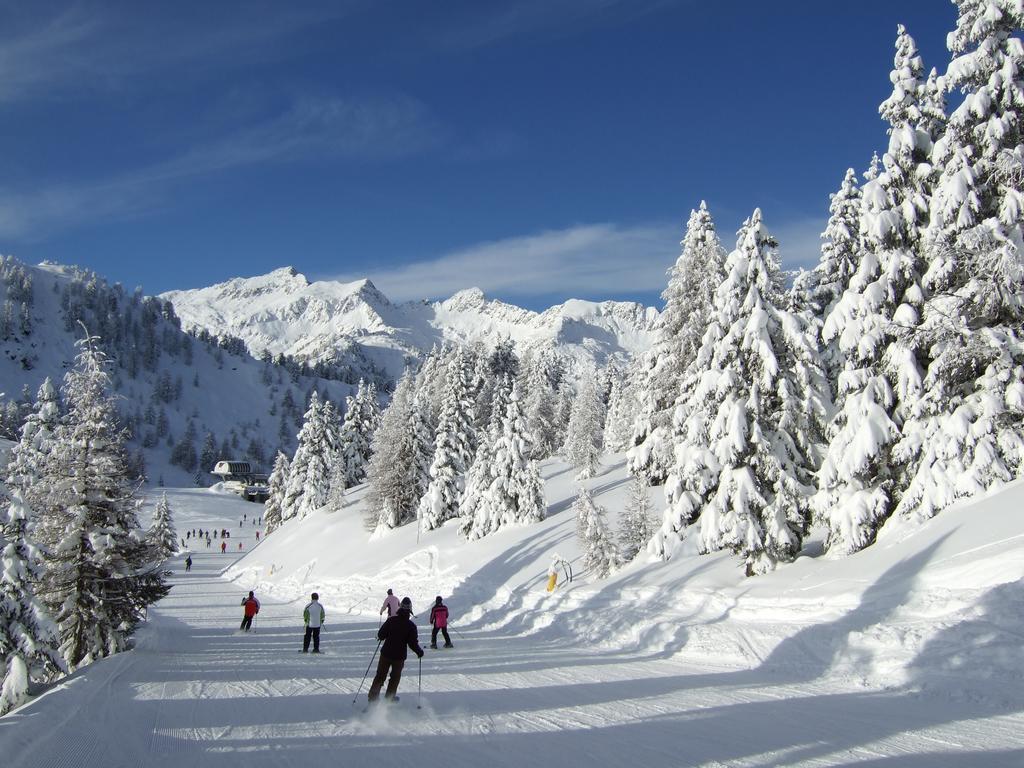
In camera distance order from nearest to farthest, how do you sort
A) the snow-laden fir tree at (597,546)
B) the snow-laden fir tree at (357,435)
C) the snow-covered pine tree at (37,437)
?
the snow-covered pine tree at (37,437)
the snow-laden fir tree at (597,546)
the snow-laden fir tree at (357,435)

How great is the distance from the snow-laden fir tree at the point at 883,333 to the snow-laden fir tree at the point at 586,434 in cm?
3308

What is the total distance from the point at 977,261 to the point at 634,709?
13069mm

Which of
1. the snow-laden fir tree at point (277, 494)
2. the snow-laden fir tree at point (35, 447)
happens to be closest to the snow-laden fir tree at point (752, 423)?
the snow-laden fir tree at point (35, 447)

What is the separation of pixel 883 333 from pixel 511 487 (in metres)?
25.2

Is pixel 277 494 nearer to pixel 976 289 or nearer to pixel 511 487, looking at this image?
pixel 511 487

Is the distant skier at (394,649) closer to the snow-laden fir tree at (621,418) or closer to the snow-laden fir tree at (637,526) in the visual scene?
the snow-laden fir tree at (637,526)

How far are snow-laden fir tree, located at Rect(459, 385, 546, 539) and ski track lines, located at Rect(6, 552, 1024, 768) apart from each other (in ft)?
77.0

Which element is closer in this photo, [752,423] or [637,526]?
[752,423]

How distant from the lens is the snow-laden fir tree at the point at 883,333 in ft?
56.0

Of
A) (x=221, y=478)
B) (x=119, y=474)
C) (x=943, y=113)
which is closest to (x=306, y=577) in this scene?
(x=119, y=474)

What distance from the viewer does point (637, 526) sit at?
88.5 ft

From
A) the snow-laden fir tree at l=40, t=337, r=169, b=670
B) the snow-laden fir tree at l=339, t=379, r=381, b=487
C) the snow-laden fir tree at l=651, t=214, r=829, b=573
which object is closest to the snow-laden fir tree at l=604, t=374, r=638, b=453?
the snow-laden fir tree at l=339, t=379, r=381, b=487

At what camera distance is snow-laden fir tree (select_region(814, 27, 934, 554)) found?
1708cm

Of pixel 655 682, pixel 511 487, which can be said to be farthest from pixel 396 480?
pixel 655 682
